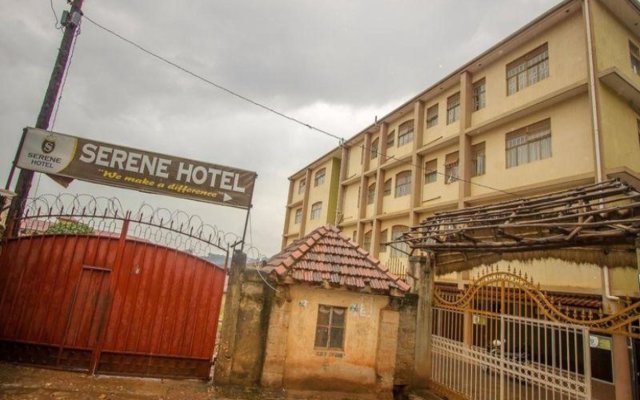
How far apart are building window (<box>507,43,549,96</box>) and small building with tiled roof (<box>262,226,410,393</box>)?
11545 millimetres

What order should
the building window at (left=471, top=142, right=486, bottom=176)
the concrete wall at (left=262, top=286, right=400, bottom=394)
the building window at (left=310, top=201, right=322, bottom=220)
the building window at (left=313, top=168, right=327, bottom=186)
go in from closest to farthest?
the concrete wall at (left=262, top=286, right=400, bottom=394) → the building window at (left=471, top=142, right=486, bottom=176) → the building window at (left=310, top=201, right=322, bottom=220) → the building window at (left=313, top=168, right=327, bottom=186)

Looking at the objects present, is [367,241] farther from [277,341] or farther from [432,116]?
[277,341]

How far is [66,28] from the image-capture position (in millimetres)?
7438

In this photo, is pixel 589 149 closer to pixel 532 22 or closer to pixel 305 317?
pixel 532 22

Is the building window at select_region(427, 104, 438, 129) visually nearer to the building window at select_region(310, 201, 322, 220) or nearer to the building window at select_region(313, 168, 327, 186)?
the building window at select_region(313, 168, 327, 186)

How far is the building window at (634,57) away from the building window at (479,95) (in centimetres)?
526

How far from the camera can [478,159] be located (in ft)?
52.5

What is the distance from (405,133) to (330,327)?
16.5 meters

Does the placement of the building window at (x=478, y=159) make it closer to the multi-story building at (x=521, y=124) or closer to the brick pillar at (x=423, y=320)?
the multi-story building at (x=521, y=124)

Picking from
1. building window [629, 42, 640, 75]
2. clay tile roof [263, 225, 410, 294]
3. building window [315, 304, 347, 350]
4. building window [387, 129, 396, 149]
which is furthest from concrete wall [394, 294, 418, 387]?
building window [387, 129, 396, 149]

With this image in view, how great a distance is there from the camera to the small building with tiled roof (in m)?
6.89

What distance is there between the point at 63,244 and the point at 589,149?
50.3 ft

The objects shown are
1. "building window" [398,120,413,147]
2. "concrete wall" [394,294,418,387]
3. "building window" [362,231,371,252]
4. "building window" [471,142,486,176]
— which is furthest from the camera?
"building window" [362,231,371,252]

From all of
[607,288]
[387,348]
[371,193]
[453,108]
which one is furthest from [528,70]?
[387,348]
